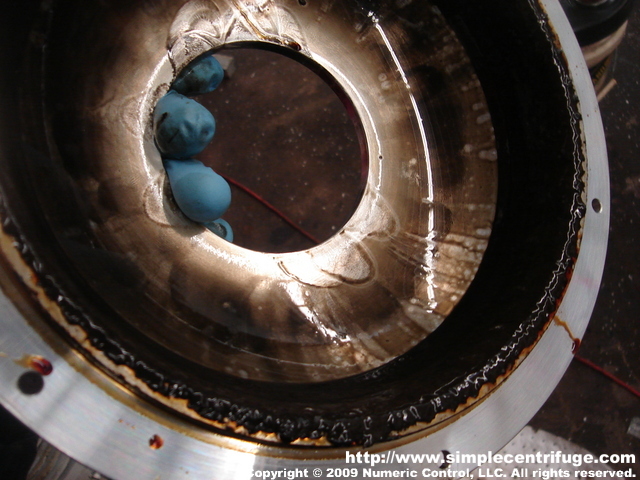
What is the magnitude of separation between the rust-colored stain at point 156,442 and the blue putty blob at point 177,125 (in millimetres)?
454

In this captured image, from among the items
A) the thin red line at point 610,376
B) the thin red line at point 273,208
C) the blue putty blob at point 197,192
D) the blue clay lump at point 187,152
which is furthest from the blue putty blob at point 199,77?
the thin red line at point 610,376

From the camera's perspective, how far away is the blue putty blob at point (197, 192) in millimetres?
708

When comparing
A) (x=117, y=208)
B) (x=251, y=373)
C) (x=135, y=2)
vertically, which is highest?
(x=135, y=2)

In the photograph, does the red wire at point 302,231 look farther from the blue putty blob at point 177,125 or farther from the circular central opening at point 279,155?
the blue putty blob at point 177,125

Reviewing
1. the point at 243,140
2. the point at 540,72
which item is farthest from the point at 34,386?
the point at 243,140

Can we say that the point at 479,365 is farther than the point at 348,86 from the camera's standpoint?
No

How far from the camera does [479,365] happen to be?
57 cm

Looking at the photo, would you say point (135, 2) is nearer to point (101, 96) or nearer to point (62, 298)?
point (101, 96)

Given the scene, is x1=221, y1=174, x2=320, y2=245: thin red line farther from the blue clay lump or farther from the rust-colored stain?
the rust-colored stain

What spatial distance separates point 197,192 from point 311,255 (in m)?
0.22

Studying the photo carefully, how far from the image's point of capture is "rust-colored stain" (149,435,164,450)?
1.50 feet

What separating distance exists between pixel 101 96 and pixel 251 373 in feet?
1.49

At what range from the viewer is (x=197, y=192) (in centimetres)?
71

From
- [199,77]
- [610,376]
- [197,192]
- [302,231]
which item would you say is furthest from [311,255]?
[610,376]
